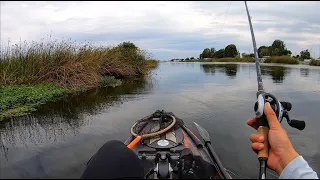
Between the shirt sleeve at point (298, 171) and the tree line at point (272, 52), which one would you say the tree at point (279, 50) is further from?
the shirt sleeve at point (298, 171)

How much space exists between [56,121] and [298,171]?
642 centimetres

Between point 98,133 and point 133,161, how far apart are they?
4.65 meters

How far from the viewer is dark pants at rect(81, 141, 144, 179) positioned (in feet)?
5.65

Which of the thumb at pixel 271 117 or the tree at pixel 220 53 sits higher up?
the tree at pixel 220 53

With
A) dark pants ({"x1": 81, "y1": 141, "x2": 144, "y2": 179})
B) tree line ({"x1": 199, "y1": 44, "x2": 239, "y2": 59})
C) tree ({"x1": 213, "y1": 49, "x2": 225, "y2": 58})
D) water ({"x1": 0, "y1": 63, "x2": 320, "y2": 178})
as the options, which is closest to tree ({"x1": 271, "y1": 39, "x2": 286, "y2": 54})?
tree line ({"x1": 199, "y1": 44, "x2": 239, "y2": 59})

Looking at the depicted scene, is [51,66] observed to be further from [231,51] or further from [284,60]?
[231,51]

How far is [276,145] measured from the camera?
2256mm

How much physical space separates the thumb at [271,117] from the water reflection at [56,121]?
467cm

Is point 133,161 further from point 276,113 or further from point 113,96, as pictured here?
point 113,96

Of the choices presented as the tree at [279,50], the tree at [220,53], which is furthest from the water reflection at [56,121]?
the tree at [220,53]

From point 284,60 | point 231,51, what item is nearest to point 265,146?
point 284,60

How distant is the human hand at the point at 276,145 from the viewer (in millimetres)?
2199

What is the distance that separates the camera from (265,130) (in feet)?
7.82

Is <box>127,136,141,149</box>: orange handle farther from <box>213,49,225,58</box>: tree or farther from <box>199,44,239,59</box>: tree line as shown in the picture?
<box>213,49,225,58</box>: tree
